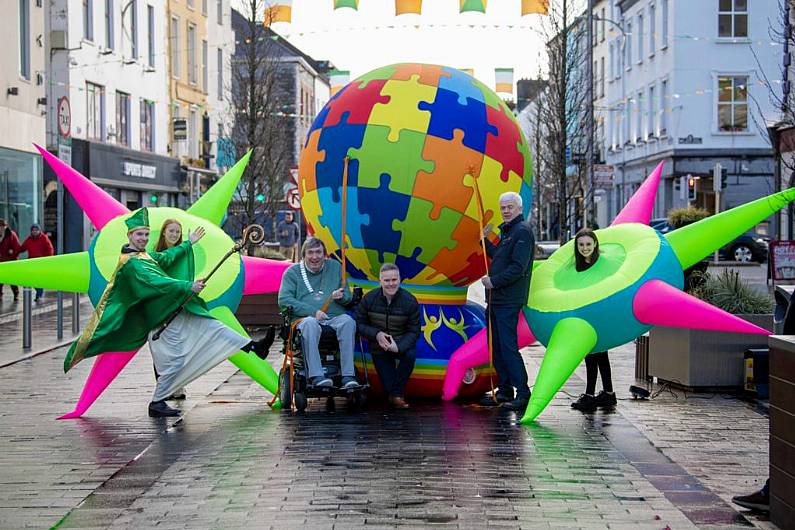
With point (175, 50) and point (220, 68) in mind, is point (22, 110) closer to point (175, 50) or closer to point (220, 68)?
point (175, 50)

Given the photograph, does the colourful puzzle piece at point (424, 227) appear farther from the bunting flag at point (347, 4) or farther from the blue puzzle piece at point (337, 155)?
the bunting flag at point (347, 4)

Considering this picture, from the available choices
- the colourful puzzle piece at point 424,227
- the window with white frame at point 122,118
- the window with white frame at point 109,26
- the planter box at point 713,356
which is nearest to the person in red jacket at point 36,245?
the window with white frame at point 122,118

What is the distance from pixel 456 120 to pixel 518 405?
2589 mm

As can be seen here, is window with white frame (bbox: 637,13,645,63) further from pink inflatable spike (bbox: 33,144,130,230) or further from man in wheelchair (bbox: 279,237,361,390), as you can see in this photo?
man in wheelchair (bbox: 279,237,361,390)

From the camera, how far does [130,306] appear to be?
10.1 meters

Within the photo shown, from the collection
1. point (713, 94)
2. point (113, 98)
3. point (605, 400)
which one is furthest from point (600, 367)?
point (713, 94)

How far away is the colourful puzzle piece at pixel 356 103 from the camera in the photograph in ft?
36.1

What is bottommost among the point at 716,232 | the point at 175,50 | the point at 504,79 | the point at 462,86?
the point at 716,232

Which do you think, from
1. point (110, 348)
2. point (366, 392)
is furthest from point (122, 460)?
point (366, 392)

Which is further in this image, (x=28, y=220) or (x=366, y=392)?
(x=28, y=220)

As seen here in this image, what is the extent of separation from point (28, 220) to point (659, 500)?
26925 millimetres

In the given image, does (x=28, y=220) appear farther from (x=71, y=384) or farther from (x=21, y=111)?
(x=71, y=384)

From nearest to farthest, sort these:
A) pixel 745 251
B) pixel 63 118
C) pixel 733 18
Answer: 1. pixel 63 118
2. pixel 745 251
3. pixel 733 18

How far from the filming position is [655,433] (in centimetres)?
952
